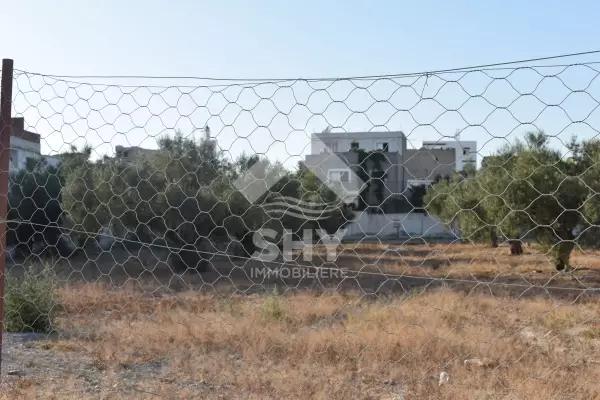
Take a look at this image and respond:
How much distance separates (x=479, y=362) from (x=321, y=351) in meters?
1.14

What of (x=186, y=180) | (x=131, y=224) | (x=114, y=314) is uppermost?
(x=186, y=180)

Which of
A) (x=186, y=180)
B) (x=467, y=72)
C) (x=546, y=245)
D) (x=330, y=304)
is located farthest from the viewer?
(x=546, y=245)

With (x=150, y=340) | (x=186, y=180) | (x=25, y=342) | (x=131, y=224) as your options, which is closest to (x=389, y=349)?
(x=150, y=340)

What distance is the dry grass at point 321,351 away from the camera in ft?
11.1

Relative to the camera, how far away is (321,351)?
4.32 meters

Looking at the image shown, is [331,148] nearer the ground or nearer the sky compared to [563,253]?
nearer the sky

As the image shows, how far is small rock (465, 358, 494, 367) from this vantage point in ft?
13.5

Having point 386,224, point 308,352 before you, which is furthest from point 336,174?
point 308,352

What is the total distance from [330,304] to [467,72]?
506 cm

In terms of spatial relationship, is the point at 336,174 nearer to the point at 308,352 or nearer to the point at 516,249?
the point at 308,352

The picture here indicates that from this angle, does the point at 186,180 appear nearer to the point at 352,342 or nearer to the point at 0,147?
the point at 352,342

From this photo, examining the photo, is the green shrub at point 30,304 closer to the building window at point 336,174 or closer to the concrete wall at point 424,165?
the building window at point 336,174

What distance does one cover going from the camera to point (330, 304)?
7098mm

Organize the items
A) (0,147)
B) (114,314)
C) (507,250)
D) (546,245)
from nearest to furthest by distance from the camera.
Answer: (0,147)
(114,314)
(546,245)
(507,250)
